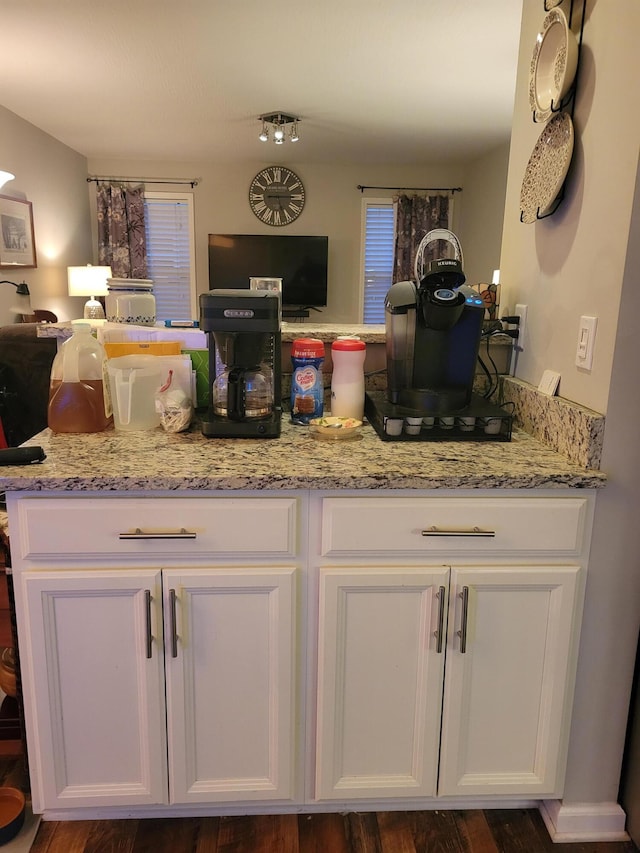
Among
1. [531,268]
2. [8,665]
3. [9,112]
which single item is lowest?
[8,665]

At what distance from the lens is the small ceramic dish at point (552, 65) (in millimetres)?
1279

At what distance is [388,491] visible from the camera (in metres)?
1.21

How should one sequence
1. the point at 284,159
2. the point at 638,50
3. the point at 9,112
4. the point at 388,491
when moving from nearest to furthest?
the point at 638,50, the point at 388,491, the point at 9,112, the point at 284,159

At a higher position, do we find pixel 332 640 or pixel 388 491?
pixel 388 491

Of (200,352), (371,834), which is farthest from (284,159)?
(371,834)

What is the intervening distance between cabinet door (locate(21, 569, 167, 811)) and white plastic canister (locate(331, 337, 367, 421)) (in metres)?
0.63

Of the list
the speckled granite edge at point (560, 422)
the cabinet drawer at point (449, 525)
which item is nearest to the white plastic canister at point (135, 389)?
the cabinet drawer at point (449, 525)

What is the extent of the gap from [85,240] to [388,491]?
5.88 metres

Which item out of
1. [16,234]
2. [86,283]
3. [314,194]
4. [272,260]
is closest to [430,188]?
[314,194]

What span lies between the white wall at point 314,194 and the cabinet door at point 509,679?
206 inches

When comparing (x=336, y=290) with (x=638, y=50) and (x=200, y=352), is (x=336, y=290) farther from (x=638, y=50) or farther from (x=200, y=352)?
(x=638, y=50)

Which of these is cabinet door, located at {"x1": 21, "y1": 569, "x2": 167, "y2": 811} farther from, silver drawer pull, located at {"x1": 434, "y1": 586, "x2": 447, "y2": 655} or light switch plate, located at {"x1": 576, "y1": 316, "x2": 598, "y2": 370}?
light switch plate, located at {"x1": 576, "y1": 316, "x2": 598, "y2": 370}

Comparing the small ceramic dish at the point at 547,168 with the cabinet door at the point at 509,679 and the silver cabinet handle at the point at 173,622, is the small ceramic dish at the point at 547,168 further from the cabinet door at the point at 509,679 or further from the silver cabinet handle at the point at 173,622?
the silver cabinet handle at the point at 173,622

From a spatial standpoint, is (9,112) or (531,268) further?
(9,112)
